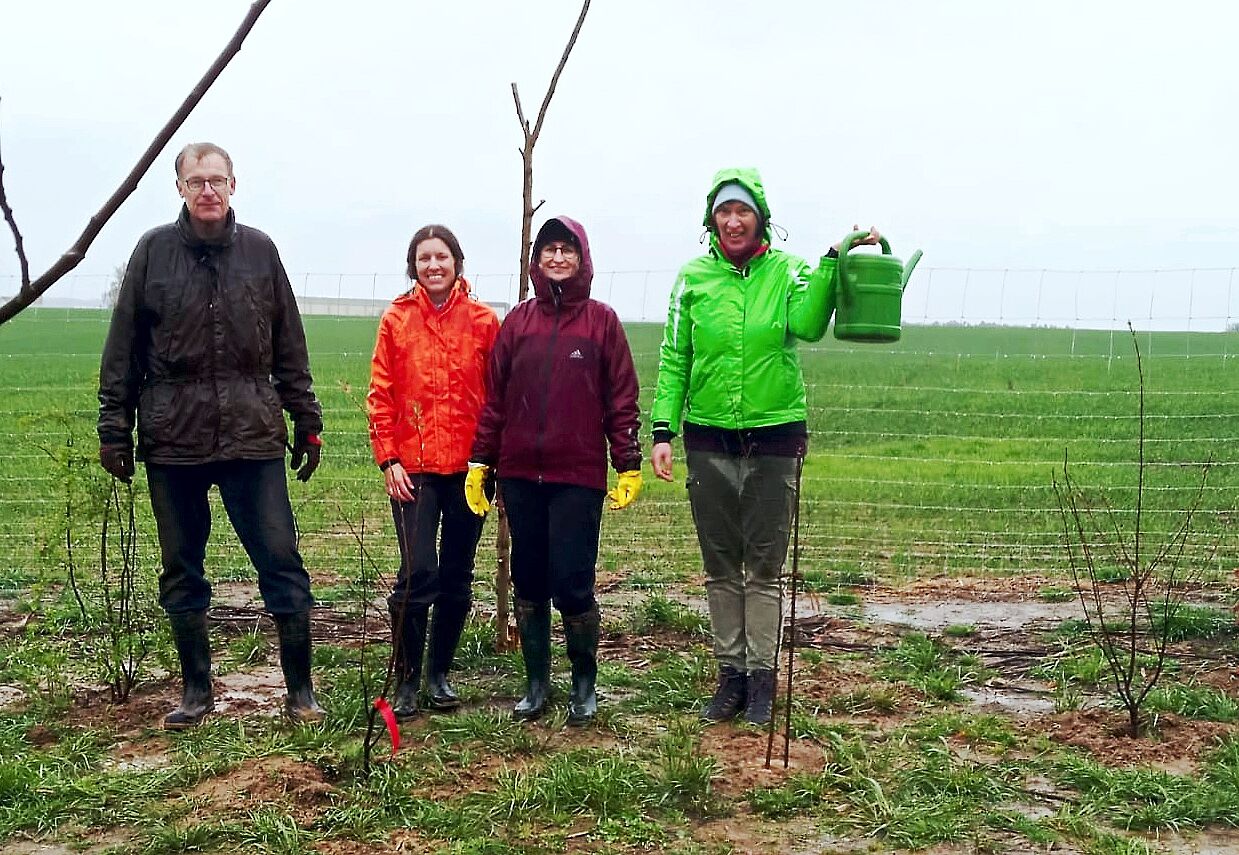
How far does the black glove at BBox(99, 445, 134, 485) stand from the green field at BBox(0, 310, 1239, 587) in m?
0.32

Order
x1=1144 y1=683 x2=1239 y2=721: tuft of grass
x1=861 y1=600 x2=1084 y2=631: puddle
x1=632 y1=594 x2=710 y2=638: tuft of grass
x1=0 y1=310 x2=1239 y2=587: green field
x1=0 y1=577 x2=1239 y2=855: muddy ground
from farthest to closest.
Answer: x1=0 y1=310 x2=1239 y2=587: green field
x1=861 y1=600 x2=1084 y2=631: puddle
x1=632 y1=594 x2=710 y2=638: tuft of grass
x1=1144 y1=683 x2=1239 y2=721: tuft of grass
x1=0 y1=577 x2=1239 y2=855: muddy ground

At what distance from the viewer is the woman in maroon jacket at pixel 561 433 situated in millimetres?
4176

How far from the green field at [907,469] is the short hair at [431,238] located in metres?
0.91

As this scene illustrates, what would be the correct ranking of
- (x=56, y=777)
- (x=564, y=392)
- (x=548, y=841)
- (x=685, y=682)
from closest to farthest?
(x=548, y=841) < (x=56, y=777) < (x=564, y=392) < (x=685, y=682)

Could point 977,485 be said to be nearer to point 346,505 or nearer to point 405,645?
point 346,505

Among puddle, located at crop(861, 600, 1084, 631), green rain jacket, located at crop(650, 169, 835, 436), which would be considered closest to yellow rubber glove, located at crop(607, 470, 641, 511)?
green rain jacket, located at crop(650, 169, 835, 436)

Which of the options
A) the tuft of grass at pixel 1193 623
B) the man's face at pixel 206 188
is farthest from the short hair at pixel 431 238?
the tuft of grass at pixel 1193 623

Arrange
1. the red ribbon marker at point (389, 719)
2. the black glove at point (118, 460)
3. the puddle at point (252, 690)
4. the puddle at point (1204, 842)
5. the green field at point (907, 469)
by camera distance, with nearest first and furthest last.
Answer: the puddle at point (1204, 842), the red ribbon marker at point (389, 719), the black glove at point (118, 460), the puddle at point (252, 690), the green field at point (907, 469)

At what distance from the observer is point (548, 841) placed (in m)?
3.30

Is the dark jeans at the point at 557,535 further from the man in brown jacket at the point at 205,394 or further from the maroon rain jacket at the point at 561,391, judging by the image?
the man in brown jacket at the point at 205,394

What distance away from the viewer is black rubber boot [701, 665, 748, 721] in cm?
434

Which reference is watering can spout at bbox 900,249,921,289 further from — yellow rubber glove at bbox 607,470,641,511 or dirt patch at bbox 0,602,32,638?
dirt patch at bbox 0,602,32,638

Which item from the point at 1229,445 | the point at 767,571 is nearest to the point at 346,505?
the point at 767,571

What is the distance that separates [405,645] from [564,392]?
3.68ft
